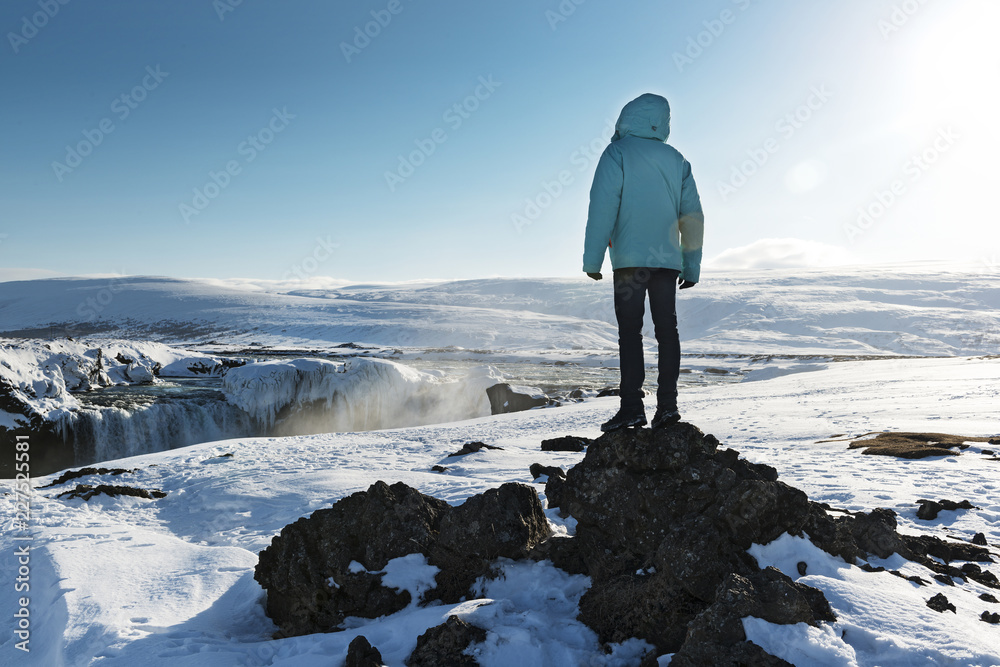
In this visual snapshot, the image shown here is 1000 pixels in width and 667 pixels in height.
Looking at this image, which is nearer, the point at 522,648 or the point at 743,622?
the point at 743,622

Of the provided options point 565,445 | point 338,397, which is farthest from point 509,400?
point 565,445

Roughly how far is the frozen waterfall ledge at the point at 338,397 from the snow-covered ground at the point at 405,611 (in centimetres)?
778

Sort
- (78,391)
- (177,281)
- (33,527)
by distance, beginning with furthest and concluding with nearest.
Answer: (177,281)
(78,391)
(33,527)

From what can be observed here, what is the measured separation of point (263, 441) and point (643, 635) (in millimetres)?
13757

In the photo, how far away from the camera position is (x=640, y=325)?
14.3 feet

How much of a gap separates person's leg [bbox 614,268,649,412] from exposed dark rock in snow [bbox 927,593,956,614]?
2.07m

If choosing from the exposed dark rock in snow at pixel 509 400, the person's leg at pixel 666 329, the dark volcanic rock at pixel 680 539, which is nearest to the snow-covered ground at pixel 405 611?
the dark volcanic rock at pixel 680 539

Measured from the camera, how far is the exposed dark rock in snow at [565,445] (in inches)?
468

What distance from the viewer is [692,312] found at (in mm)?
107250

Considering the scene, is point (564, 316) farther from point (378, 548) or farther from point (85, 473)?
point (378, 548)

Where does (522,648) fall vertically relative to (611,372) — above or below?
above

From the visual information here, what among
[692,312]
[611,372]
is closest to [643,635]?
[611,372]

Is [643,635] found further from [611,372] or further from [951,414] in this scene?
[611,372]

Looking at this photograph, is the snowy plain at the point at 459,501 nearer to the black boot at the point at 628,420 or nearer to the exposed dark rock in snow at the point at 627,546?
the exposed dark rock in snow at the point at 627,546
